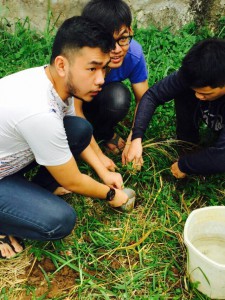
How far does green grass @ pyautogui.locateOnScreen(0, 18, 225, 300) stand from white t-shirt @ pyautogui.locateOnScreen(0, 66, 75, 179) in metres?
0.58

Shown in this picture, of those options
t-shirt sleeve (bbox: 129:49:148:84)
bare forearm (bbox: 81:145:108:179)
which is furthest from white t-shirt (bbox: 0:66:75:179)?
t-shirt sleeve (bbox: 129:49:148:84)

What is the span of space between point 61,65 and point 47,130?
0.27m

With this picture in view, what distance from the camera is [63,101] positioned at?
67.7 inches

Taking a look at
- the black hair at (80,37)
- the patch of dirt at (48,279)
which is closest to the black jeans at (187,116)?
the black hair at (80,37)

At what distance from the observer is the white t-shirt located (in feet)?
4.89

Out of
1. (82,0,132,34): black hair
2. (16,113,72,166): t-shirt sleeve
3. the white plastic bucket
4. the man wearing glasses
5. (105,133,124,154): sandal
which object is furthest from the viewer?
(105,133,124,154): sandal

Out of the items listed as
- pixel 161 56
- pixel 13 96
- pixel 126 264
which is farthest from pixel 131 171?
pixel 161 56

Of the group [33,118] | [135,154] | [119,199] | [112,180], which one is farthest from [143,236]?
[33,118]

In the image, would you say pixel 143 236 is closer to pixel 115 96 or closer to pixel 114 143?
pixel 114 143

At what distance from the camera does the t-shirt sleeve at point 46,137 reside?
1489 mm

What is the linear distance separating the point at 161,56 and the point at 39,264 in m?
1.85

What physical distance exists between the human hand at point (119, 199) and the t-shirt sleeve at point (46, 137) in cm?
46

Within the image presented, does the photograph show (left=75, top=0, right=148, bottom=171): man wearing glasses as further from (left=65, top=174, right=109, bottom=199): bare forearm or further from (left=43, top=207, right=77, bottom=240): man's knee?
(left=43, top=207, right=77, bottom=240): man's knee

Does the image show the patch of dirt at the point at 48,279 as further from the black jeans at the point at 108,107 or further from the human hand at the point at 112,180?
the black jeans at the point at 108,107
